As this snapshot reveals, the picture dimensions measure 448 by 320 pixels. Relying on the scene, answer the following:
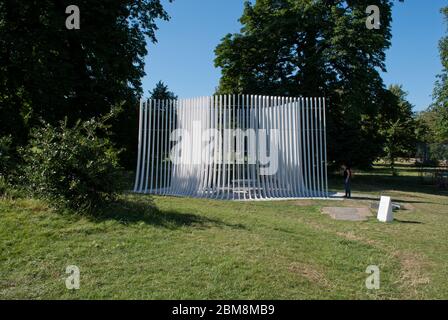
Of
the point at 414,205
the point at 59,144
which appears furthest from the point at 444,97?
the point at 59,144

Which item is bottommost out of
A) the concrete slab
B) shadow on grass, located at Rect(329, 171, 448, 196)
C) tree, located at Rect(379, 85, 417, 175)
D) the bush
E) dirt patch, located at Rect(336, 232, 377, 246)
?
dirt patch, located at Rect(336, 232, 377, 246)

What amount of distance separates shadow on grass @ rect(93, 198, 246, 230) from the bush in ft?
1.06

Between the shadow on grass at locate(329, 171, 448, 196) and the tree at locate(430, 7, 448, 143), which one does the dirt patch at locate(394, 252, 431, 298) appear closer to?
the shadow on grass at locate(329, 171, 448, 196)

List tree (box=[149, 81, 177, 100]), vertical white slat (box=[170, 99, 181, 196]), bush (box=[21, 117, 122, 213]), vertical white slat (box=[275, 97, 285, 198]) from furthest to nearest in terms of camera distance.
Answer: tree (box=[149, 81, 177, 100]) → vertical white slat (box=[170, 99, 181, 196]) → vertical white slat (box=[275, 97, 285, 198]) → bush (box=[21, 117, 122, 213])

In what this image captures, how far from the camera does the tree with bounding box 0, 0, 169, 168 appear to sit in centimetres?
1545

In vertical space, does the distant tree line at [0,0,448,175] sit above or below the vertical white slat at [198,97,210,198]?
above

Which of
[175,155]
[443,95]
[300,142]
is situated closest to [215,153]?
[175,155]

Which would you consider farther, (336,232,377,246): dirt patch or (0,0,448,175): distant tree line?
(0,0,448,175): distant tree line

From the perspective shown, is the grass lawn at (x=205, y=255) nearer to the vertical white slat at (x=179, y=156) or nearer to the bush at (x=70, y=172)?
the bush at (x=70, y=172)

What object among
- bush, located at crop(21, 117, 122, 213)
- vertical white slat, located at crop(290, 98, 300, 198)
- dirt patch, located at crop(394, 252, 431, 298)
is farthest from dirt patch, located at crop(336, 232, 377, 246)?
vertical white slat, located at crop(290, 98, 300, 198)

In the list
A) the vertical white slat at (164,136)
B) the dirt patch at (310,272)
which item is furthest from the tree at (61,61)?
the dirt patch at (310,272)

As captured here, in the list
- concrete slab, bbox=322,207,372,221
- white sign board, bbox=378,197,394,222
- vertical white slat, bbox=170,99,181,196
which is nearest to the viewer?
white sign board, bbox=378,197,394,222
